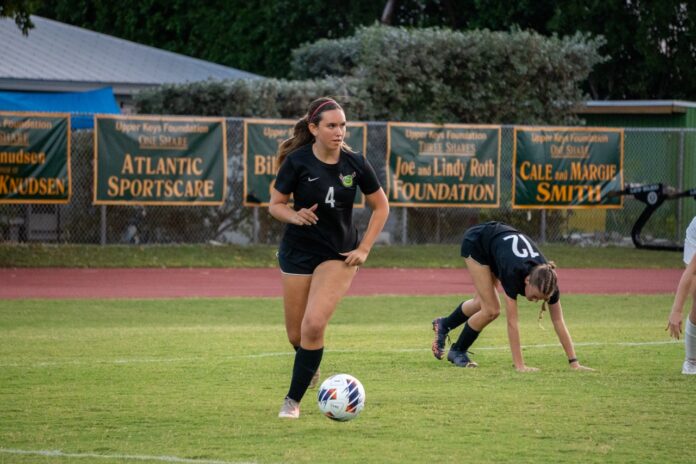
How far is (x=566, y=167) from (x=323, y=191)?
56.7ft

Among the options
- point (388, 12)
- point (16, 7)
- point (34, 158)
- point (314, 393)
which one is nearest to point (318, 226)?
point (314, 393)

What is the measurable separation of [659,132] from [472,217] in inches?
181

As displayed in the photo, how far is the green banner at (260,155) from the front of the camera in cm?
2305

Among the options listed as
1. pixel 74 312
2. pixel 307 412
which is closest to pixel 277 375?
pixel 307 412

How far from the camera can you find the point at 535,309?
17547mm

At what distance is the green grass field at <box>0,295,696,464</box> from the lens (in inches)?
289

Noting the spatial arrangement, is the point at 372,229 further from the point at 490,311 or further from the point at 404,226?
the point at 404,226

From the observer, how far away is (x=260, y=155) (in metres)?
23.3

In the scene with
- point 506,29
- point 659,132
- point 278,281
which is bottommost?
point 278,281

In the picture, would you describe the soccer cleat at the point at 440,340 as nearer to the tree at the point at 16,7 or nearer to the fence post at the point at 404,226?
the tree at the point at 16,7

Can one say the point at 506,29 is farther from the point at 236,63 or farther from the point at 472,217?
the point at 472,217

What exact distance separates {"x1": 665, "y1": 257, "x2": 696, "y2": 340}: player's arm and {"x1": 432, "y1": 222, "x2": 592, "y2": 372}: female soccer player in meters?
0.97

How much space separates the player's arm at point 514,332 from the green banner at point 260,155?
42.1 feet

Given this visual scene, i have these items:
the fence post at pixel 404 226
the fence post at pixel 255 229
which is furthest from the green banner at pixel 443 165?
the fence post at pixel 255 229
